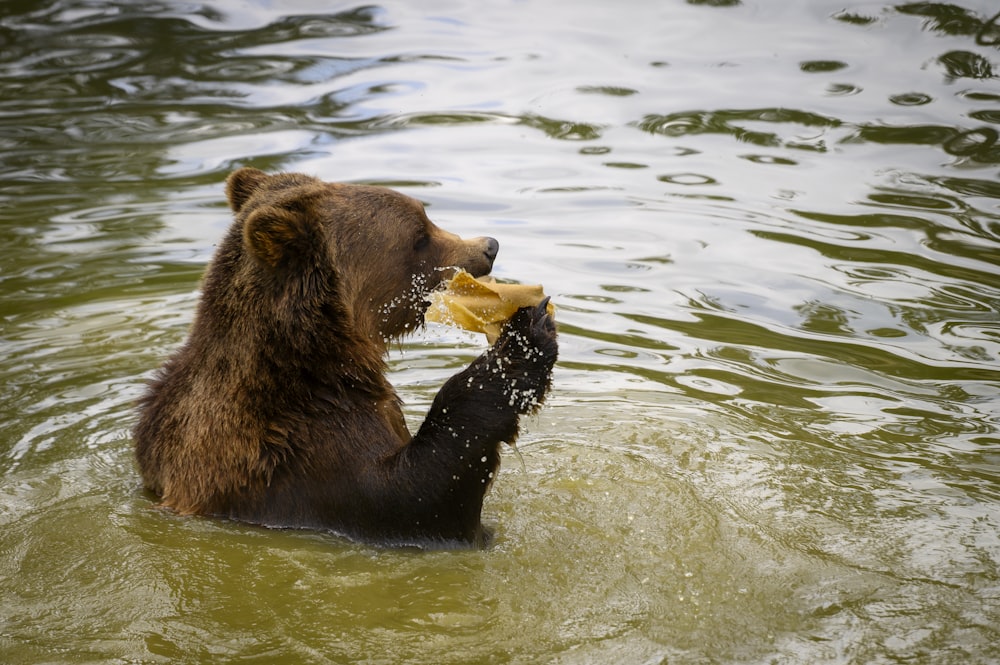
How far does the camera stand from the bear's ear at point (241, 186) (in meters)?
6.54

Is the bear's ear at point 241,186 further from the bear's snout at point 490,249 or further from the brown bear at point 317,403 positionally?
the bear's snout at point 490,249

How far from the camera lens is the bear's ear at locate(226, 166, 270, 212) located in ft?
21.5

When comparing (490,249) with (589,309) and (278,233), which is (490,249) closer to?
(278,233)

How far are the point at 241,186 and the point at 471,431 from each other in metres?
2.07

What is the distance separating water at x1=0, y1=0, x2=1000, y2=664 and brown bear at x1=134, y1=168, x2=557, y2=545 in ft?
0.68

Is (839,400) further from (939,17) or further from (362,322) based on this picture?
(939,17)

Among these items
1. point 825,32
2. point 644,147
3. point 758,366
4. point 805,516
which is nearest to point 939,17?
point 825,32

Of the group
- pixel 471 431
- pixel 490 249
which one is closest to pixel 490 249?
pixel 490 249

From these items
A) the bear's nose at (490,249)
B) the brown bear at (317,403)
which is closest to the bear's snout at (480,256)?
the bear's nose at (490,249)

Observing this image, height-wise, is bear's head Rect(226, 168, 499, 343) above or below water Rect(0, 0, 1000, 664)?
above

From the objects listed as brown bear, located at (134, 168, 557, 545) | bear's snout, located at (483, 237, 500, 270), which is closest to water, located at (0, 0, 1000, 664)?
brown bear, located at (134, 168, 557, 545)

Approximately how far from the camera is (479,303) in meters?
5.91

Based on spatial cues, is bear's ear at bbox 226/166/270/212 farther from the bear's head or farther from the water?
the water

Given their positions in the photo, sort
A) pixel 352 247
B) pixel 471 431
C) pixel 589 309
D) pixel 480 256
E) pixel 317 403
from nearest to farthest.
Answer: pixel 471 431, pixel 317 403, pixel 352 247, pixel 480 256, pixel 589 309
